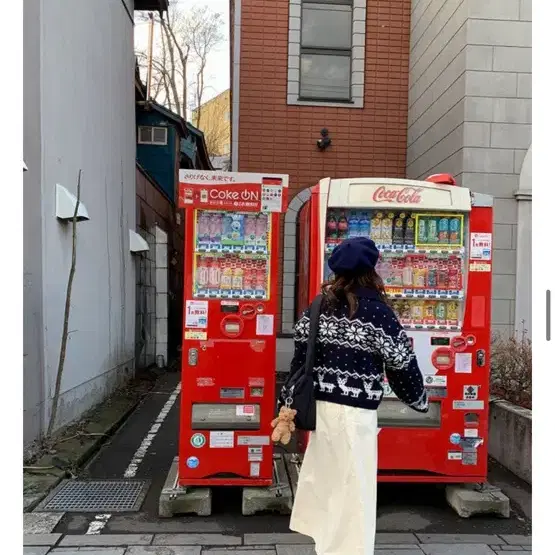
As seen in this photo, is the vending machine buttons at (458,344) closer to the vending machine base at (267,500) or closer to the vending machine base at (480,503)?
the vending machine base at (480,503)

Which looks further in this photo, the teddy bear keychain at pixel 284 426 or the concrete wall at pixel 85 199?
the concrete wall at pixel 85 199

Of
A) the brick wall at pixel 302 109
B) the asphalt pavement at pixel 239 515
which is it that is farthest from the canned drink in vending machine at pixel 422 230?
the brick wall at pixel 302 109

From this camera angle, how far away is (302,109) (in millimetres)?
10023

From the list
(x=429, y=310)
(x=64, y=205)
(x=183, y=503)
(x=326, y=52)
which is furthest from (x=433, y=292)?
(x=326, y=52)

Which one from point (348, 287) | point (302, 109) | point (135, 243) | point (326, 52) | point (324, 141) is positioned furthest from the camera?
point (326, 52)

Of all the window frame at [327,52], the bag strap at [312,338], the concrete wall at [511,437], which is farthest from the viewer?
the window frame at [327,52]

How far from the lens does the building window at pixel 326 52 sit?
32.8ft

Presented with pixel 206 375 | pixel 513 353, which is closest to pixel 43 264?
pixel 206 375

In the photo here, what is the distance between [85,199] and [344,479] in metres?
5.66

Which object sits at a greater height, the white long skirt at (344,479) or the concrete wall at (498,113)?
the concrete wall at (498,113)

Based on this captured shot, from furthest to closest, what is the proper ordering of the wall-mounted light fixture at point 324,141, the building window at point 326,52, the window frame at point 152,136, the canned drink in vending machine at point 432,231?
the window frame at point 152,136 < the building window at point 326,52 < the wall-mounted light fixture at point 324,141 < the canned drink in vending machine at point 432,231

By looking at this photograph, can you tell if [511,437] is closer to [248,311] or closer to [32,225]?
[248,311]

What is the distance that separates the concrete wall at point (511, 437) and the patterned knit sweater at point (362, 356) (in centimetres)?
254

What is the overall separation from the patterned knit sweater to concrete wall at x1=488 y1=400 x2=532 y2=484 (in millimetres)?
2538
